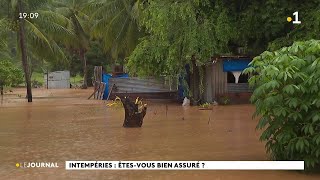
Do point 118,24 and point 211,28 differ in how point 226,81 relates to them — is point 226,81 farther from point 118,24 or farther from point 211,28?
point 118,24

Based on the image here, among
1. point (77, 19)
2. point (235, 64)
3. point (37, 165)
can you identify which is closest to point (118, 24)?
point (235, 64)

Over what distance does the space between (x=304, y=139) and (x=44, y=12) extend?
970 inches

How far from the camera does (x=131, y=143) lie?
1044 cm

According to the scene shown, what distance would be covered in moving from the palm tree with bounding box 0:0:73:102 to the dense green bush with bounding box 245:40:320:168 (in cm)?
2164

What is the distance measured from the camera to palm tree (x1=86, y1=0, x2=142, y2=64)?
28.8m

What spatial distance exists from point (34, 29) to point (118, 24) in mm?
5110

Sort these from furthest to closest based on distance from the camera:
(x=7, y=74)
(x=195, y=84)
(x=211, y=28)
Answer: (x=7, y=74), (x=195, y=84), (x=211, y=28)

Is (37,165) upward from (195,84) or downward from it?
downward

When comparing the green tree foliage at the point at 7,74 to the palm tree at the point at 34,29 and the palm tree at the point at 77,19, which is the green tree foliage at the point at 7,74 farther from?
the palm tree at the point at 77,19

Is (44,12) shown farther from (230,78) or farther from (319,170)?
(319,170)

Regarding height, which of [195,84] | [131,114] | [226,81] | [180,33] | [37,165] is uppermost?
[180,33]

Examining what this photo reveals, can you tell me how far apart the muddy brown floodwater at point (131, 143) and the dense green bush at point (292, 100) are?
44cm

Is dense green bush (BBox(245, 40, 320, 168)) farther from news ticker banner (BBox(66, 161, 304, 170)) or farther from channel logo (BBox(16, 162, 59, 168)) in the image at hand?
channel logo (BBox(16, 162, 59, 168))

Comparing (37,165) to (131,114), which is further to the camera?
(131,114)
